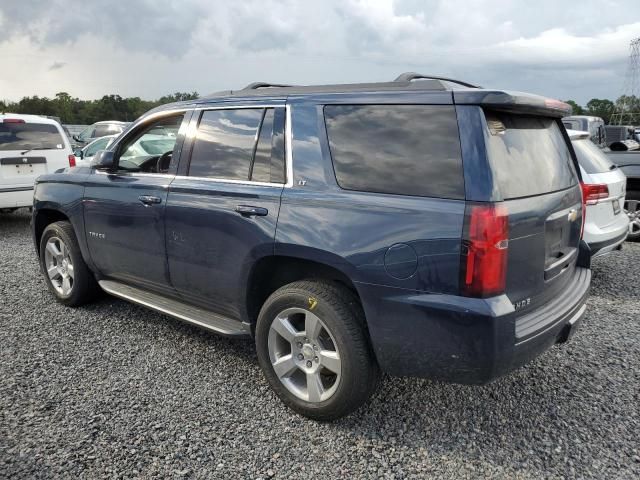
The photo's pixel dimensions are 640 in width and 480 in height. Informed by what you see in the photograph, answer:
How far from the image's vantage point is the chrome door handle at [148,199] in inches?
147

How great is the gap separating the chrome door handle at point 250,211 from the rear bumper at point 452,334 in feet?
2.48

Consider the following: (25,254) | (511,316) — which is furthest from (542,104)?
(25,254)

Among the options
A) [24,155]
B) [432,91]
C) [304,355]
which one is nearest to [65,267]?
[304,355]

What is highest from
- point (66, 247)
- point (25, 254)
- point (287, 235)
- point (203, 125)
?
point (203, 125)

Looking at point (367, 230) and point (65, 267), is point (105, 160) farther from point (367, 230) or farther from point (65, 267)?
point (367, 230)

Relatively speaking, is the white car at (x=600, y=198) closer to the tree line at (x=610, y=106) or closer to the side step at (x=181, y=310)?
the side step at (x=181, y=310)

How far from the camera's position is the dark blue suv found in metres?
2.46

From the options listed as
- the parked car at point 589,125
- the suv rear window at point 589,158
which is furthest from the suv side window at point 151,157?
the parked car at point 589,125

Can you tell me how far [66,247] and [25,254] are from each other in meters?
3.03

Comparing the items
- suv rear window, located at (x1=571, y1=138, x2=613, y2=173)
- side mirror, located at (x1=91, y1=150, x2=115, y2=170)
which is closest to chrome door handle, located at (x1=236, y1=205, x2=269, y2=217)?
side mirror, located at (x1=91, y1=150, x2=115, y2=170)

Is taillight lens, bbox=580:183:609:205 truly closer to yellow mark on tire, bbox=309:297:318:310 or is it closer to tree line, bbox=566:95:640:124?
yellow mark on tire, bbox=309:297:318:310

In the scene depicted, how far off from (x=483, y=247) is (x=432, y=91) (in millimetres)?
803

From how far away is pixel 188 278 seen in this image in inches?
142

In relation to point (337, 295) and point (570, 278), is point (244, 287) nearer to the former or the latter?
point (337, 295)
